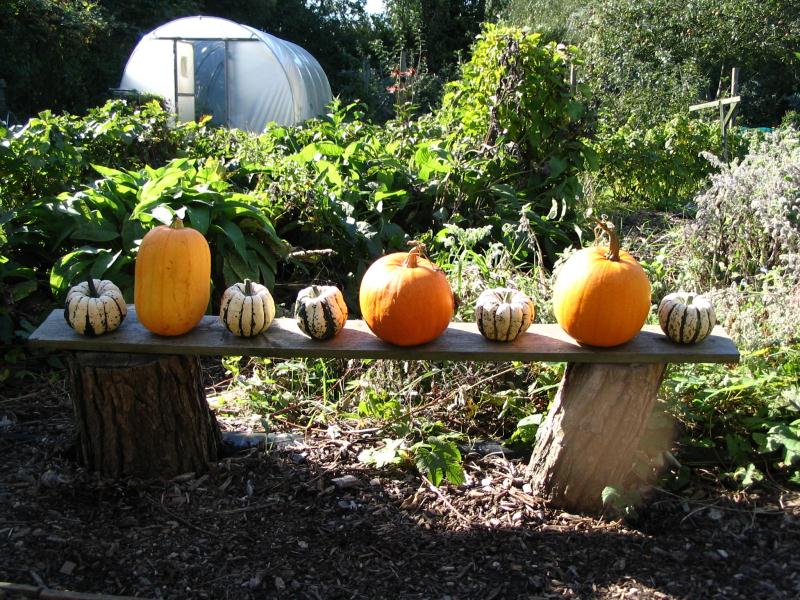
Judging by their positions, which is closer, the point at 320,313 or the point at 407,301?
the point at 407,301

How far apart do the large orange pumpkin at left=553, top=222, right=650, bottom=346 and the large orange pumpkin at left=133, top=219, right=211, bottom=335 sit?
1298mm

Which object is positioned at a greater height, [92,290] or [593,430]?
[92,290]

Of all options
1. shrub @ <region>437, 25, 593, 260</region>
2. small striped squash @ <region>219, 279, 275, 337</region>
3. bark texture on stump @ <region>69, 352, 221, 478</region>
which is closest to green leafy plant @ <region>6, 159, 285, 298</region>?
bark texture on stump @ <region>69, 352, 221, 478</region>

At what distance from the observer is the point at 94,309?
2.64 meters

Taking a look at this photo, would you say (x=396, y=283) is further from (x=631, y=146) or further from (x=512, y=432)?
(x=631, y=146)

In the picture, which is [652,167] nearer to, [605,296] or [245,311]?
[605,296]

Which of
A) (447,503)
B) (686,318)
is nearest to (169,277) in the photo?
(447,503)

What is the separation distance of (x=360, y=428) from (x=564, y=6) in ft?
73.1

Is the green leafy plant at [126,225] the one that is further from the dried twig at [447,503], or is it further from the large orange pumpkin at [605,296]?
the large orange pumpkin at [605,296]

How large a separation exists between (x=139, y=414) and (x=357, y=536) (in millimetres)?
915

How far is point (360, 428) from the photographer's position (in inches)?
130

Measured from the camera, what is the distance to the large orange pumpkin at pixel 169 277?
102 inches

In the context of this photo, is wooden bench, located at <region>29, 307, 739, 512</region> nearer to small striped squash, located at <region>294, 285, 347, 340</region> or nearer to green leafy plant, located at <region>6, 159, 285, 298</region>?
small striped squash, located at <region>294, 285, 347, 340</region>

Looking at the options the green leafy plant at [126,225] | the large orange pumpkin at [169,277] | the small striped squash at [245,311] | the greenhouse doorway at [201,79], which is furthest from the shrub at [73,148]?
the greenhouse doorway at [201,79]
